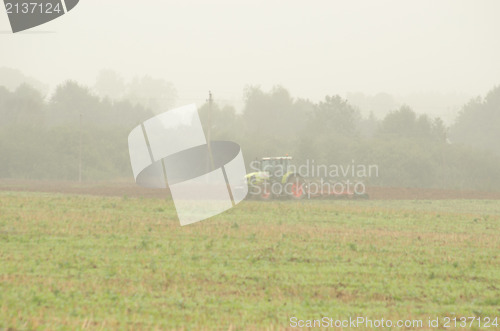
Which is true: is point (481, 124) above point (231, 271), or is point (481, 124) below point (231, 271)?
below

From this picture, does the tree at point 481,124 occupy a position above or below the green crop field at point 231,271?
below

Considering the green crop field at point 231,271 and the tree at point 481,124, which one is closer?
the green crop field at point 231,271

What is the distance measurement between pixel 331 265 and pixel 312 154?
164 feet

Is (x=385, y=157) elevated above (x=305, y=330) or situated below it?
below

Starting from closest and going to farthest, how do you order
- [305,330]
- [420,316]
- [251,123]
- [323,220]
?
[305,330], [420,316], [323,220], [251,123]

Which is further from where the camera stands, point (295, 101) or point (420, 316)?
point (295, 101)

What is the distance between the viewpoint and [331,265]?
1378 cm

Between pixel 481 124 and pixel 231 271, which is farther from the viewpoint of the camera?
pixel 481 124

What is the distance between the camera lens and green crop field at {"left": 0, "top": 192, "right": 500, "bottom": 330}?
31.1 feet

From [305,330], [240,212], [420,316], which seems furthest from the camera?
[240,212]

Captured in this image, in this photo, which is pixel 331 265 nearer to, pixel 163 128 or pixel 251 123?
pixel 163 128

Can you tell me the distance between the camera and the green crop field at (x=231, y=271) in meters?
9.48

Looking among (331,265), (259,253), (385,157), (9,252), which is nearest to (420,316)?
A: (331,265)

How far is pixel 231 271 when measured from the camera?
1273 cm
